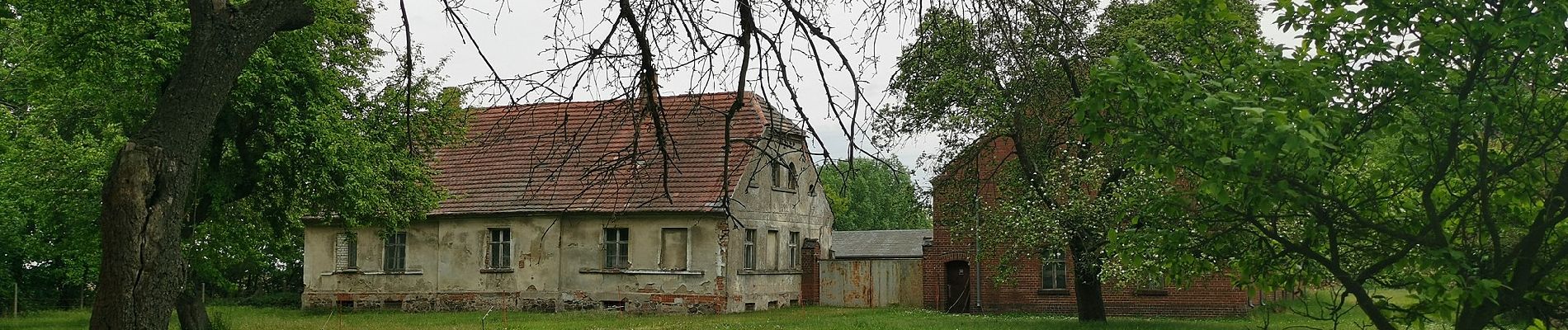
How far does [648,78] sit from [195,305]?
55.8 feet

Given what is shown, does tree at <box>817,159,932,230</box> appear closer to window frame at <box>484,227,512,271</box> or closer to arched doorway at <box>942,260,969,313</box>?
arched doorway at <box>942,260,969,313</box>

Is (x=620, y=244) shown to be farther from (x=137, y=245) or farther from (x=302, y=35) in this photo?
(x=137, y=245)

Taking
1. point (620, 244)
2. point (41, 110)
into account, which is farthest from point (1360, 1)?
point (620, 244)

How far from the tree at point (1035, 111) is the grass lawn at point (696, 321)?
5.84ft

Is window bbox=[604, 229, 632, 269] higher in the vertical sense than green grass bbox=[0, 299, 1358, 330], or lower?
higher

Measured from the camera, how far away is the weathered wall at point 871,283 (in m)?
34.2

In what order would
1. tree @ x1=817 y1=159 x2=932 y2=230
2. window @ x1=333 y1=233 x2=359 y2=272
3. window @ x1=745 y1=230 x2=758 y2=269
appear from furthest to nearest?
1. window @ x1=333 y1=233 x2=359 y2=272
2. window @ x1=745 y1=230 x2=758 y2=269
3. tree @ x1=817 y1=159 x2=932 y2=230

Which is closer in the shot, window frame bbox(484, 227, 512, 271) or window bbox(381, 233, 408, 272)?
window frame bbox(484, 227, 512, 271)

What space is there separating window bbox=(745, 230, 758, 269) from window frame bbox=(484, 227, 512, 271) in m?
5.56

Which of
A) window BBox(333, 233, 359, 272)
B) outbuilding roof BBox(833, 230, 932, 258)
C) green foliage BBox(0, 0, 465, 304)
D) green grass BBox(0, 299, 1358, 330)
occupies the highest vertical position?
green foliage BBox(0, 0, 465, 304)

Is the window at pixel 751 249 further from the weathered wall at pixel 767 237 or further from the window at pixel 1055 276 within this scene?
the window at pixel 1055 276

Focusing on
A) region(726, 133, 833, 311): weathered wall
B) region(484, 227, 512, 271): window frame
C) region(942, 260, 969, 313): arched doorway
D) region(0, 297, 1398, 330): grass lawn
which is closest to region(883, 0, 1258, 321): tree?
region(0, 297, 1398, 330): grass lawn

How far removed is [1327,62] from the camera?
770 cm

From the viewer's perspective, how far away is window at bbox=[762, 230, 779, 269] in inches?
1236
